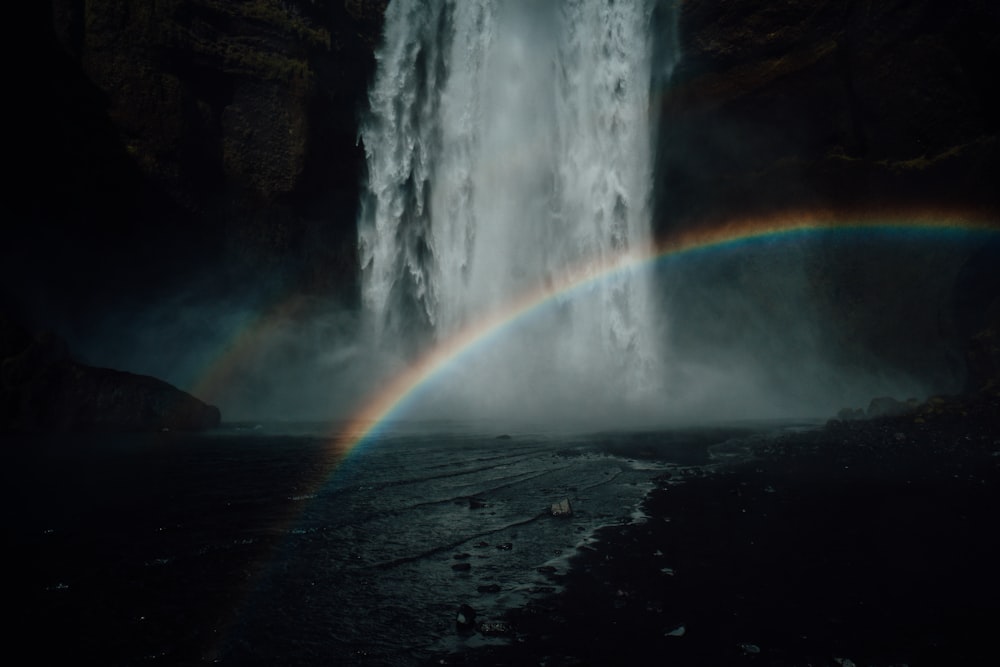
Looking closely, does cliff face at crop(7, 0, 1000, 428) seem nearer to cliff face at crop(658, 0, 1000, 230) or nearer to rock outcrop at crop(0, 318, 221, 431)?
cliff face at crop(658, 0, 1000, 230)

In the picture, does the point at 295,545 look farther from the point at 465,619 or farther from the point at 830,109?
the point at 830,109

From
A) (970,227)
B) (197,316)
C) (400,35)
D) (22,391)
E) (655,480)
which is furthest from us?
(400,35)

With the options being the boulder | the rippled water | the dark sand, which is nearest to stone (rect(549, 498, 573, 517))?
the rippled water

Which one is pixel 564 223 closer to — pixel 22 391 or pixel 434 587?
pixel 22 391

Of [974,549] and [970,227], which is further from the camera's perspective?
[970,227]

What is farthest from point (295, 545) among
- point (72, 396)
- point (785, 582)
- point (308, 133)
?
point (308, 133)

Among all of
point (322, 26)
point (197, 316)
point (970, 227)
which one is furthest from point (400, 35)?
point (970, 227)

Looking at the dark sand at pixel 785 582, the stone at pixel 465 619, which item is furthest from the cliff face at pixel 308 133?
the stone at pixel 465 619
